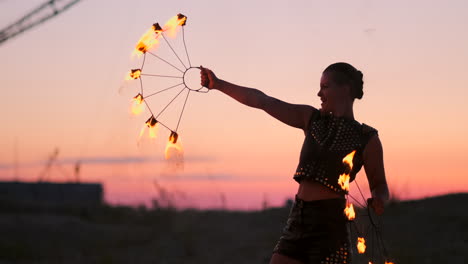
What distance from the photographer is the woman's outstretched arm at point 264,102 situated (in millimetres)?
4973

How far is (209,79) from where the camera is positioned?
16.5 feet

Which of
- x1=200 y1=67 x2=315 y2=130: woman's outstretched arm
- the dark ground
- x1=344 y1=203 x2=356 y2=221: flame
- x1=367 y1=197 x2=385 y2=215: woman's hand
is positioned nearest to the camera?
x1=367 y1=197 x2=385 y2=215: woman's hand

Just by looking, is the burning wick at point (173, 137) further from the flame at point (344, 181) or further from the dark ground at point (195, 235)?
the dark ground at point (195, 235)

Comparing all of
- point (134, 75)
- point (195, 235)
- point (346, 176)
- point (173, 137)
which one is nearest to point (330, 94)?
point (346, 176)

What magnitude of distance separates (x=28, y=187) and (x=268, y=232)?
56.7 feet

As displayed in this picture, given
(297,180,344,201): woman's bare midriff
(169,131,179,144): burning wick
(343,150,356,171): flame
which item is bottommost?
(297,180,344,201): woman's bare midriff

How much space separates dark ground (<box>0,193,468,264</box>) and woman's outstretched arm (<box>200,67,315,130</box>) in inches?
239

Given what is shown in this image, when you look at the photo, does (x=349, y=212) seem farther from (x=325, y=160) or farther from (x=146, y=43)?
(x=146, y=43)

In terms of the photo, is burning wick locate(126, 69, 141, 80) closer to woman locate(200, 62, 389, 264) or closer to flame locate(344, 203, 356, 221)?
woman locate(200, 62, 389, 264)

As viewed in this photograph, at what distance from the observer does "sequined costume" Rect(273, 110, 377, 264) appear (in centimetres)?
476

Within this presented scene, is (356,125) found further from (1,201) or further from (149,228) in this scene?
(1,201)

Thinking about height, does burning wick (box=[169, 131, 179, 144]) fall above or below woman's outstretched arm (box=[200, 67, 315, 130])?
below

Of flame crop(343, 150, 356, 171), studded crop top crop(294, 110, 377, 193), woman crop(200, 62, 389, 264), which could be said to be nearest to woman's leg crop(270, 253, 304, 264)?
woman crop(200, 62, 389, 264)

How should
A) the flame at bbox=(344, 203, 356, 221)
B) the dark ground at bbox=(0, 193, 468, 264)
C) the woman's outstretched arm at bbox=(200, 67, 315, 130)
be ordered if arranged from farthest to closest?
the dark ground at bbox=(0, 193, 468, 264), the woman's outstretched arm at bbox=(200, 67, 315, 130), the flame at bbox=(344, 203, 356, 221)
